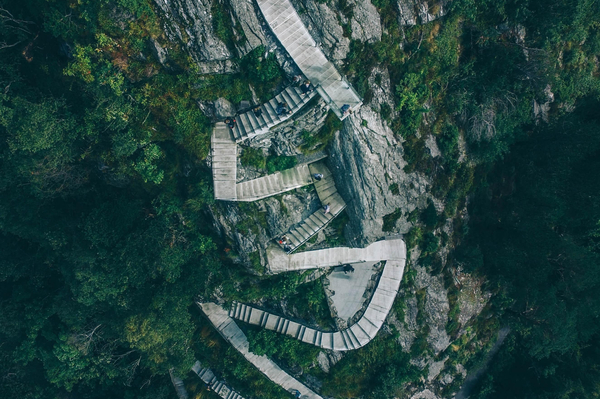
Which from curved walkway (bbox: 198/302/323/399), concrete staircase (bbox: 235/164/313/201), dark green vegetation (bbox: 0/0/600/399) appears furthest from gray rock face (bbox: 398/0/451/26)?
curved walkway (bbox: 198/302/323/399)

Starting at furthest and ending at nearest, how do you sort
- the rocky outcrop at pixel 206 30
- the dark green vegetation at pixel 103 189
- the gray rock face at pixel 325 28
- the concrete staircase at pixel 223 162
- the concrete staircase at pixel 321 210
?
the concrete staircase at pixel 321 210 < the concrete staircase at pixel 223 162 < the gray rock face at pixel 325 28 < the dark green vegetation at pixel 103 189 < the rocky outcrop at pixel 206 30

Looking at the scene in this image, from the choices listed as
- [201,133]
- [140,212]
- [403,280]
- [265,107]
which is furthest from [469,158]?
[140,212]

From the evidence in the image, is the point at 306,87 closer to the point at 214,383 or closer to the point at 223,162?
the point at 223,162

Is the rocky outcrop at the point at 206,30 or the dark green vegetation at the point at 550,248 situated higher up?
the rocky outcrop at the point at 206,30

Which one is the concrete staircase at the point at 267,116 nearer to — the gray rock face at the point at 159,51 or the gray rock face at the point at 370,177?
the gray rock face at the point at 370,177

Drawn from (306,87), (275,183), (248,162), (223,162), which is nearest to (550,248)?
(275,183)

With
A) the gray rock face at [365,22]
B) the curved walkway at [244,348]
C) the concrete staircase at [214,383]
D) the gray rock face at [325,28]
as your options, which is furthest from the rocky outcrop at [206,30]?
the concrete staircase at [214,383]

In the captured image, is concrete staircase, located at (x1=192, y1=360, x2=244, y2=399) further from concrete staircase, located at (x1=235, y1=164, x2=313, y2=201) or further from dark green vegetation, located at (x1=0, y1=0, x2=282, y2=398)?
concrete staircase, located at (x1=235, y1=164, x2=313, y2=201)

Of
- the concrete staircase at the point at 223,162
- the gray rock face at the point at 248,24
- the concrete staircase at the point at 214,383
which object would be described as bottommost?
the concrete staircase at the point at 214,383
